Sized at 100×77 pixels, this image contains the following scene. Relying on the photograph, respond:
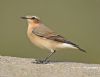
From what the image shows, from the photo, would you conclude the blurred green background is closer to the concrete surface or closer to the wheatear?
the wheatear

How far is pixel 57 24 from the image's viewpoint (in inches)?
1260

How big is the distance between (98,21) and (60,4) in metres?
2.83

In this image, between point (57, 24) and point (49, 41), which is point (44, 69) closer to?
point (49, 41)

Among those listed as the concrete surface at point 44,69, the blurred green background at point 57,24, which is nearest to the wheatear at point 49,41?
the concrete surface at point 44,69

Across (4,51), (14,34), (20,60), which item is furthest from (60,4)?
(20,60)

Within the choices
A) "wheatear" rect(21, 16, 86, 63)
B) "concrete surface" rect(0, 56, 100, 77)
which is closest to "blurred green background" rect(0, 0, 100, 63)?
"wheatear" rect(21, 16, 86, 63)

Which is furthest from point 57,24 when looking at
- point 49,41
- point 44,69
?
point 44,69

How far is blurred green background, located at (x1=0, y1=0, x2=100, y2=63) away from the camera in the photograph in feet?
86.5

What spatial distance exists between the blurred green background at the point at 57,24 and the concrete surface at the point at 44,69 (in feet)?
13.5

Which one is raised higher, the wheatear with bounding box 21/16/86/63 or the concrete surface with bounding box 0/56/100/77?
the wheatear with bounding box 21/16/86/63

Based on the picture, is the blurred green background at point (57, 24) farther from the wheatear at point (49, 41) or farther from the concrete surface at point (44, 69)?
the concrete surface at point (44, 69)

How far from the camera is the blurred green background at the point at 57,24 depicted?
86.5 feet

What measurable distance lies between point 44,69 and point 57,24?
12449 millimetres

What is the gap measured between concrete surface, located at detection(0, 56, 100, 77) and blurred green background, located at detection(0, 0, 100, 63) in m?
4.12
